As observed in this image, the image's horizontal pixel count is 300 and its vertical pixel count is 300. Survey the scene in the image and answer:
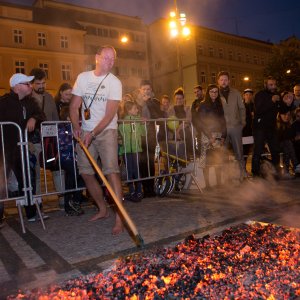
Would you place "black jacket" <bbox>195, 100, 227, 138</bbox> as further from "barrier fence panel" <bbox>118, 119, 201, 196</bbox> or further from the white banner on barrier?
the white banner on barrier

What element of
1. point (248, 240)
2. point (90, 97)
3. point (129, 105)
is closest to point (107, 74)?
point (90, 97)

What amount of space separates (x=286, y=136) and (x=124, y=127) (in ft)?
13.2

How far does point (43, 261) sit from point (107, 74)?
2.26 metres

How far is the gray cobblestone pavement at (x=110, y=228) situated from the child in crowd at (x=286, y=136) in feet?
6.41

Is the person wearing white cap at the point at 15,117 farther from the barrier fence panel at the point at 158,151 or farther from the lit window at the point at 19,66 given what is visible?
the lit window at the point at 19,66

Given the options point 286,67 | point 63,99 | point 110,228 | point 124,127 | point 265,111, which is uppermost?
point 286,67

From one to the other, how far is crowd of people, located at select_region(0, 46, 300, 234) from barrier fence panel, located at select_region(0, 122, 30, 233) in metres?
0.01

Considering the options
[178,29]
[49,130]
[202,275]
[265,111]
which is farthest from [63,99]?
[178,29]

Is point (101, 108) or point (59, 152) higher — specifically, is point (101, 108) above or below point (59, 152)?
above

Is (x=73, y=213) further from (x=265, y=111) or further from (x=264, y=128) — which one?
(x=265, y=111)

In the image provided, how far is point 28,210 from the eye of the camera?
5051mm

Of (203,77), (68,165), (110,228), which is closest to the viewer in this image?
(110,228)

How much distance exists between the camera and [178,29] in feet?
58.2

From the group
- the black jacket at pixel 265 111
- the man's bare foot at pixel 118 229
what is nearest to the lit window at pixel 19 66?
the black jacket at pixel 265 111
